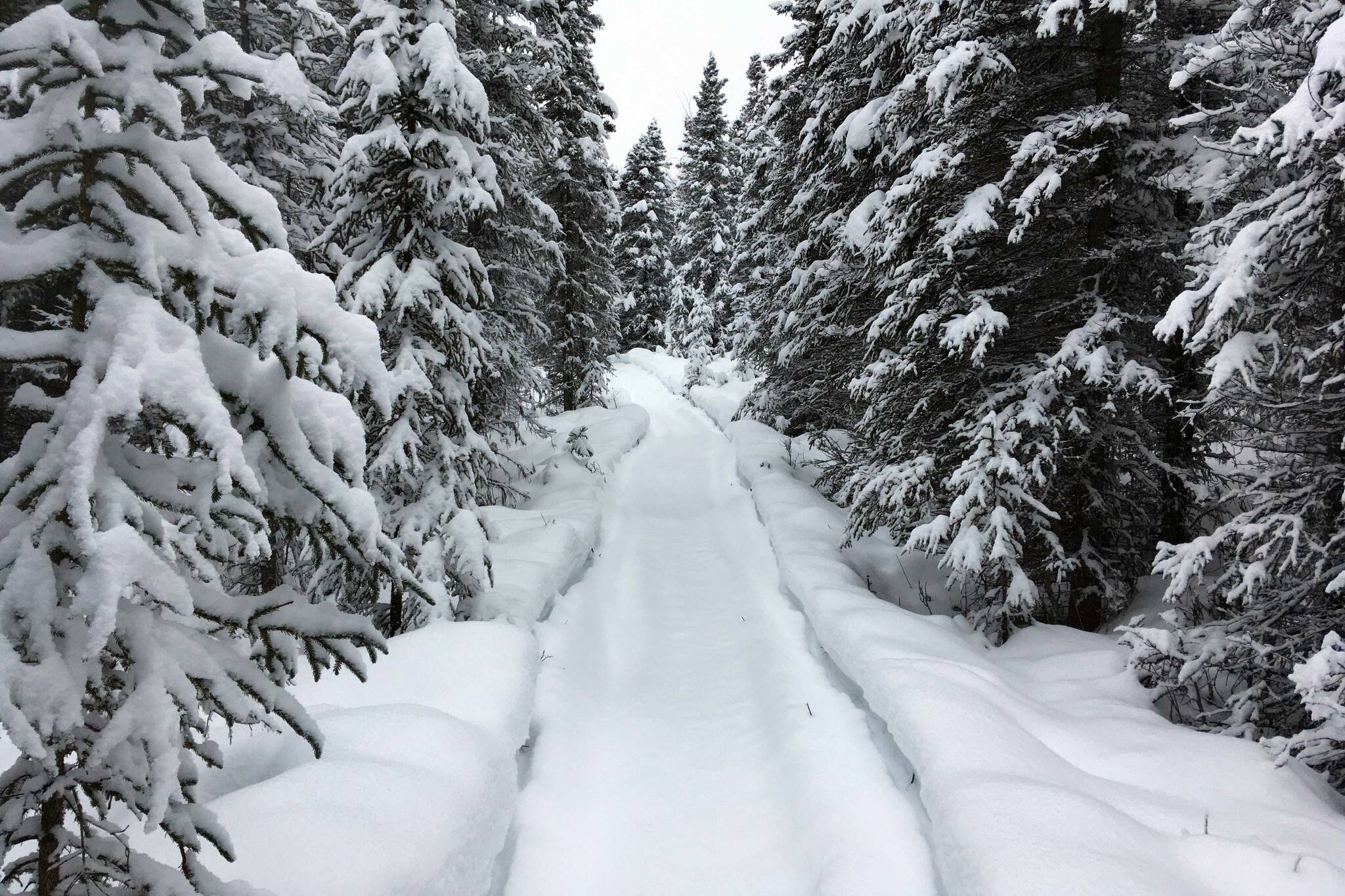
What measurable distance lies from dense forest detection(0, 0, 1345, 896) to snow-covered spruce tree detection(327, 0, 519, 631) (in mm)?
50

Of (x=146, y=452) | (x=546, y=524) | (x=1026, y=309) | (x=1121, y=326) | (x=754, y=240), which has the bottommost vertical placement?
(x=546, y=524)

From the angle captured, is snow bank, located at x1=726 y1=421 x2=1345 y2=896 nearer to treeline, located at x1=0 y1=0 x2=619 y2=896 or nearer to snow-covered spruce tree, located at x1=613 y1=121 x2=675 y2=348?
treeline, located at x1=0 y1=0 x2=619 y2=896

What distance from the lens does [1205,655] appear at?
5.38 meters

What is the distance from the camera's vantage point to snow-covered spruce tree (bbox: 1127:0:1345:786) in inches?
177

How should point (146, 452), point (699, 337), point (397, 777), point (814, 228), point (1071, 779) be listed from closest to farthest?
point (146, 452) → point (397, 777) → point (1071, 779) → point (814, 228) → point (699, 337)

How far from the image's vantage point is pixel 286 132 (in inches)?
409

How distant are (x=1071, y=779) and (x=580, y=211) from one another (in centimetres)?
1962

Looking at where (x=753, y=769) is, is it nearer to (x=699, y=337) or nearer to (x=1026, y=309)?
(x=1026, y=309)

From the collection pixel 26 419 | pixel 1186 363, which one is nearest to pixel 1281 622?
pixel 1186 363

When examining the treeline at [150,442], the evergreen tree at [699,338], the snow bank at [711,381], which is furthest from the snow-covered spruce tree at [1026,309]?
the evergreen tree at [699,338]

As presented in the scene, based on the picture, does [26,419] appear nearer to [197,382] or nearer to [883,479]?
[197,382]

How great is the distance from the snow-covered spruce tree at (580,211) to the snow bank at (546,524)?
128 inches

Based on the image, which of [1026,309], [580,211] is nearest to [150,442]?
[1026,309]

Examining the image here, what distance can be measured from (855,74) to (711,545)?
8.88 meters
